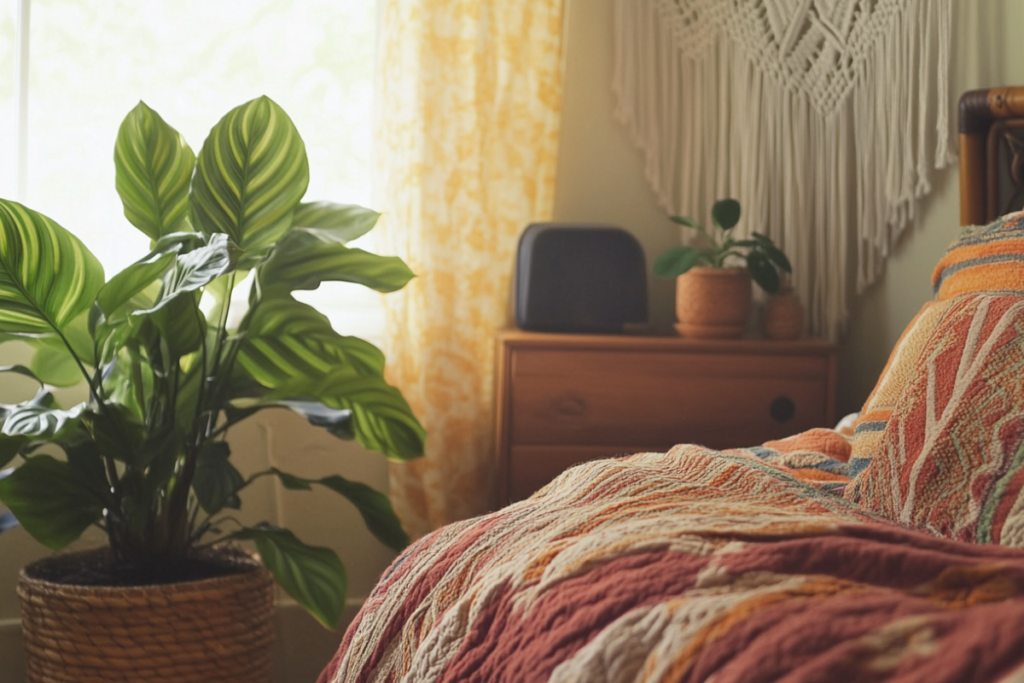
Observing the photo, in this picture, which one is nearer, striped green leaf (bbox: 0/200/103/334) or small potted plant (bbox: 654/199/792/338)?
striped green leaf (bbox: 0/200/103/334)

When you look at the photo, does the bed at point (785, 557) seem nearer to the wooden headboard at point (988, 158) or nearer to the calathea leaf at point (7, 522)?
the wooden headboard at point (988, 158)

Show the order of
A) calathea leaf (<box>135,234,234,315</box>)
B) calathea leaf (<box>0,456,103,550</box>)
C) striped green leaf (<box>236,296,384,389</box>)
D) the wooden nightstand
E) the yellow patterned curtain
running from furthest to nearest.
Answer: the yellow patterned curtain
the wooden nightstand
striped green leaf (<box>236,296,384,389</box>)
calathea leaf (<box>0,456,103,550</box>)
calathea leaf (<box>135,234,234,315</box>)

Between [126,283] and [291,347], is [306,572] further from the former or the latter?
[126,283]

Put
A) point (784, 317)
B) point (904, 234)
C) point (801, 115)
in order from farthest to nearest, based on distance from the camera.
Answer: point (801, 115), point (784, 317), point (904, 234)

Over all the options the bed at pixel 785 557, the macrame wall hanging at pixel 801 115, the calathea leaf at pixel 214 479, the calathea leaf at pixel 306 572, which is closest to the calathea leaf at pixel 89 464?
the calathea leaf at pixel 214 479

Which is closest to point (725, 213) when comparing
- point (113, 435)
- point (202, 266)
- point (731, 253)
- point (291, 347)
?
point (731, 253)

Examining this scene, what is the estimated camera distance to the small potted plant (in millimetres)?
1786

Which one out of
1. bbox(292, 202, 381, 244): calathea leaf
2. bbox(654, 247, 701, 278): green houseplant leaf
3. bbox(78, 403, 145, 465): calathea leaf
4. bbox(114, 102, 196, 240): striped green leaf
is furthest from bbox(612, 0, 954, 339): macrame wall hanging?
bbox(78, 403, 145, 465): calathea leaf

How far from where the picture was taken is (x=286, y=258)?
1.48 meters

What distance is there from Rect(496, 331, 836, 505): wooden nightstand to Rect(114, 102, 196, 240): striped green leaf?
24.0 inches

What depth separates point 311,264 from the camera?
149 cm

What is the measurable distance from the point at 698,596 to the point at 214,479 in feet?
3.65

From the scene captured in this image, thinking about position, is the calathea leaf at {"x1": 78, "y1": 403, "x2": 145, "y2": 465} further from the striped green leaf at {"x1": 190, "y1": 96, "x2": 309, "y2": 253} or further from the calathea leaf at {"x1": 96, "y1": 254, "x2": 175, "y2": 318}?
the striped green leaf at {"x1": 190, "y1": 96, "x2": 309, "y2": 253}

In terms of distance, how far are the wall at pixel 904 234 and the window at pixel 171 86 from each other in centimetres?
47
